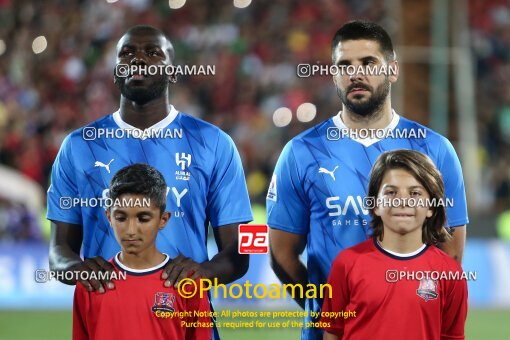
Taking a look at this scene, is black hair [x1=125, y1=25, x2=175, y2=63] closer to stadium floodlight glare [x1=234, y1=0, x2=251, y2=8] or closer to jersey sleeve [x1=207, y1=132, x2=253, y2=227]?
jersey sleeve [x1=207, y1=132, x2=253, y2=227]

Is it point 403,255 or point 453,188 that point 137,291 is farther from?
point 453,188

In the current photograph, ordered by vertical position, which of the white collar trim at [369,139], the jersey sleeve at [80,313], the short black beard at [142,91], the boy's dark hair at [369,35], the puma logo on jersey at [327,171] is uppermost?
the boy's dark hair at [369,35]

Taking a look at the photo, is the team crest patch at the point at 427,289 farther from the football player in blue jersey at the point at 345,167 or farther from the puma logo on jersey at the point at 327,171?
the puma logo on jersey at the point at 327,171

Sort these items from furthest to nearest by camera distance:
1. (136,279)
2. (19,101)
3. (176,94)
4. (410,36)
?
(19,101), (410,36), (176,94), (136,279)

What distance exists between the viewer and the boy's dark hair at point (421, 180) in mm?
3404

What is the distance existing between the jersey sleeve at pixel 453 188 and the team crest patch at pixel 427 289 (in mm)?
236

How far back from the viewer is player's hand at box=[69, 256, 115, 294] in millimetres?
3447

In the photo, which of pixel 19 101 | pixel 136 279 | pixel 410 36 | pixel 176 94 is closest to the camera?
pixel 136 279

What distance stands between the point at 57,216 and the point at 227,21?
133 centimetres

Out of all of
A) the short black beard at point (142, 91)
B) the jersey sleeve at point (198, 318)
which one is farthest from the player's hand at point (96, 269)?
the short black beard at point (142, 91)

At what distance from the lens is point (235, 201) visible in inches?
141

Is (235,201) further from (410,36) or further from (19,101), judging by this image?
(19,101)

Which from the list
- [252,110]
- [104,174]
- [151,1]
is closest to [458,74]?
[252,110]

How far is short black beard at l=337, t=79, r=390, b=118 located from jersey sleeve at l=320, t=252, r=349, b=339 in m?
0.53
